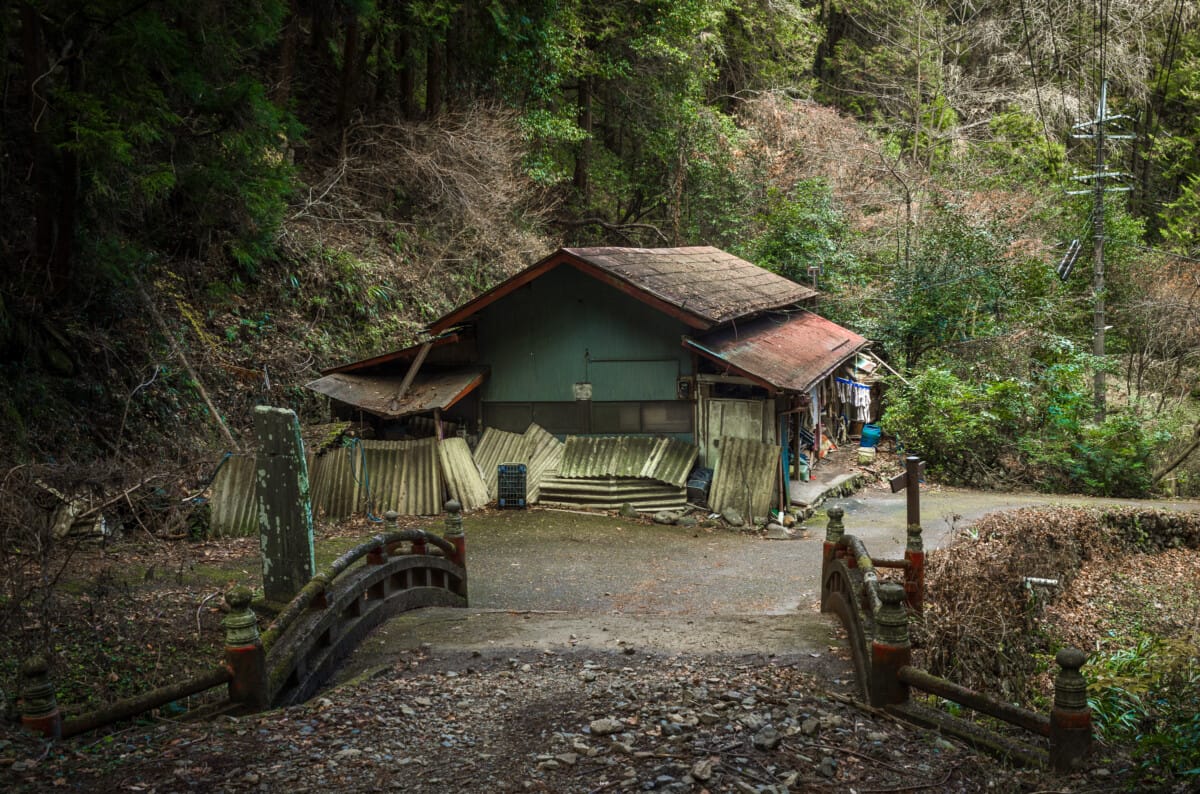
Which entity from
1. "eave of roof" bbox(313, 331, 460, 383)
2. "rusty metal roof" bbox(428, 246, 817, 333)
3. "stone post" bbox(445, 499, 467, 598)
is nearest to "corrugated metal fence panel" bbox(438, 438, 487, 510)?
"eave of roof" bbox(313, 331, 460, 383)

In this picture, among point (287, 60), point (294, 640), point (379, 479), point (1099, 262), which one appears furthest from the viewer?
point (1099, 262)

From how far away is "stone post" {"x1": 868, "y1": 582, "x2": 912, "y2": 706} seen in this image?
6.02 m

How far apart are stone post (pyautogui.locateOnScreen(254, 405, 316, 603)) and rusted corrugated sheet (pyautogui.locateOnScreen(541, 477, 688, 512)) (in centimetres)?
875

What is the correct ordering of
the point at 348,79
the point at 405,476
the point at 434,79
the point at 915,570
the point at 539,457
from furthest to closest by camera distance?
the point at 434,79 < the point at 348,79 < the point at 539,457 < the point at 405,476 < the point at 915,570

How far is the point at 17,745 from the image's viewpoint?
15.9 feet

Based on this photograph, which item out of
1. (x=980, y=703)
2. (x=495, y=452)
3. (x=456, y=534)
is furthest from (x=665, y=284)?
(x=980, y=703)

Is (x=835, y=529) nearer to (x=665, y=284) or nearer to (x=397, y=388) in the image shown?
(x=665, y=284)

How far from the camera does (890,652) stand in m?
Answer: 6.01

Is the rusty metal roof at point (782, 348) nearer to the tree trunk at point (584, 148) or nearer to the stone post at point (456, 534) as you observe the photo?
the stone post at point (456, 534)

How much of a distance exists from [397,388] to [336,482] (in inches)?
83.7

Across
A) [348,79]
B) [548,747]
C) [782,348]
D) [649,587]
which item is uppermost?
[348,79]

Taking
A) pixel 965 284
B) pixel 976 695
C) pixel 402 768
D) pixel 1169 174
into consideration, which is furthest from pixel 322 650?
pixel 1169 174

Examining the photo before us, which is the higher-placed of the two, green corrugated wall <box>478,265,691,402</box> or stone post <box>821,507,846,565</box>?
green corrugated wall <box>478,265,691,402</box>

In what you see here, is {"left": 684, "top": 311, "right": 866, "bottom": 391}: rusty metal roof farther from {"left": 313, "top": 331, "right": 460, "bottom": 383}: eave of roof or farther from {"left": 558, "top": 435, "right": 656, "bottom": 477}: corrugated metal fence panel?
{"left": 313, "top": 331, "right": 460, "bottom": 383}: eave of roof
